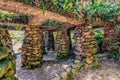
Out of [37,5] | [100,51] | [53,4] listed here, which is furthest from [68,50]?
[37,5]

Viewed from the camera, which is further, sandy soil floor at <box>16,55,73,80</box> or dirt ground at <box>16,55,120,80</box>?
sandy soil floor at <box>16,55,73,80</box>

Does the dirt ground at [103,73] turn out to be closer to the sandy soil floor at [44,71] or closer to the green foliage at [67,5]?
the sandy soil floor at [44,71]

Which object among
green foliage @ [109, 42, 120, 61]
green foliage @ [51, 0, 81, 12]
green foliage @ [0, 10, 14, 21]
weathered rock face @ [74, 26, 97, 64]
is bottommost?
green foliage @ [109, 42, 120, 61]

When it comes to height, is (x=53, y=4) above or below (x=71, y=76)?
above

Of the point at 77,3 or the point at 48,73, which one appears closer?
the point at 77,3

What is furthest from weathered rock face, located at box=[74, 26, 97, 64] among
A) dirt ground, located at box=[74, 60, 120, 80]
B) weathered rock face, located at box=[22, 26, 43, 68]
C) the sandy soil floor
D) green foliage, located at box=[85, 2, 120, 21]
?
weathered rock face, located at box=[22, 26, 43, 68]

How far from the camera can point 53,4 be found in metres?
5.59

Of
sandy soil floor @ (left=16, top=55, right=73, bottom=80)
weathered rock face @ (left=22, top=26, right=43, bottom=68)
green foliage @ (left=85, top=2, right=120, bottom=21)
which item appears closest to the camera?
green foliage @ (left=85, top=2, right=120, bottom=21)

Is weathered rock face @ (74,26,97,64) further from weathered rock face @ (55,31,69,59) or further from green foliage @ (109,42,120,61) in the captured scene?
weathered rock face @ (55,31,69,59)

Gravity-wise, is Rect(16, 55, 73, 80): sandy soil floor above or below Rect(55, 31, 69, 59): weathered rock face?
below

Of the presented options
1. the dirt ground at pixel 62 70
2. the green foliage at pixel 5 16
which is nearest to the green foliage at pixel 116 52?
the dirt ground at pixel 62 70

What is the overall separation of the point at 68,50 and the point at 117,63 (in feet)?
8.67

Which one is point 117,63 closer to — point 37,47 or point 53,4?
point 37,47

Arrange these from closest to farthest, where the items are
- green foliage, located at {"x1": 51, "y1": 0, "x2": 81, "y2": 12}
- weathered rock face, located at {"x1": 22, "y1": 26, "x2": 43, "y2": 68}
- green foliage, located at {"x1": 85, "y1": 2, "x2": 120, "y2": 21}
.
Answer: green foliage, located at {"x1": 51, "y1": 0, "x2": 81, "y2": 12}, green foliage, located at {"x1": 85, "y1": 2, "x2": 120, "y2": 21}, weathered rock face, located at {"x1": 22, "y1": 26, "x2": 43, "y2": 68}
